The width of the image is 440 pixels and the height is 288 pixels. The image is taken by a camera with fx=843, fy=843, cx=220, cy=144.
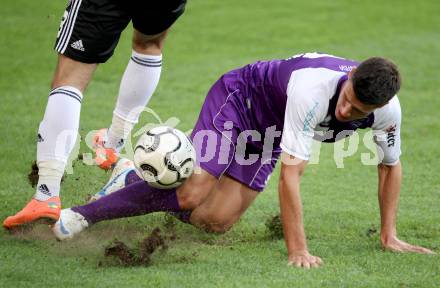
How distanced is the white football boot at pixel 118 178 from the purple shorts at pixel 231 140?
0.59 meters

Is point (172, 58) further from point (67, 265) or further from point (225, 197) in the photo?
point (67, 265)

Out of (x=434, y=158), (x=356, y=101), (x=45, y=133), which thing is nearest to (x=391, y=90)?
(x=356, y=101)

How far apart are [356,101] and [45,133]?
1.77m

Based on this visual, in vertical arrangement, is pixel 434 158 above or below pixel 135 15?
below

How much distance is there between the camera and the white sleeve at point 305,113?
4625 millimetres

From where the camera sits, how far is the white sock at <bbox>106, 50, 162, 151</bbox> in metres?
5.70

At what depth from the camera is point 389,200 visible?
5117mm

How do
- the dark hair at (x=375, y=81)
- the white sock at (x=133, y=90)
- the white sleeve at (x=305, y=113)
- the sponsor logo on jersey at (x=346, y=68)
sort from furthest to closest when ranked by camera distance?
the white sock at (x=133, y=90) → the sponsor logo on jersey at (x=346, y=68) → the white sleeve at (x=305, y=113) → the dark hair at (x=375, y=81)

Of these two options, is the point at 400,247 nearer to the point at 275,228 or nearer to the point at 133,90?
the point at 275,228

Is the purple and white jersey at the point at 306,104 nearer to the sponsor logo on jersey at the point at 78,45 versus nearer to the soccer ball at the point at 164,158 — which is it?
the soccer ball at the point at 164,158

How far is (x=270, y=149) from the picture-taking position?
548 centimetres

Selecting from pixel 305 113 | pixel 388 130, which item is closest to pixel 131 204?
pixel 305 113

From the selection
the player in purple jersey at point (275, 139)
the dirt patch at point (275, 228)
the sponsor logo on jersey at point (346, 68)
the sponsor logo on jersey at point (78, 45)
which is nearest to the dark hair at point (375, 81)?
the player in purple jersey at point (275, 139)

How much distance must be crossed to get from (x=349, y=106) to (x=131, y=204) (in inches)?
58.7
